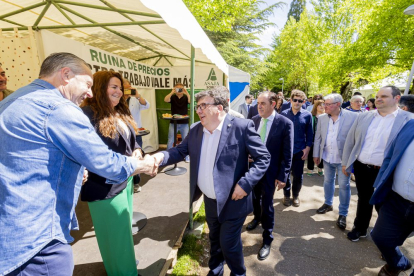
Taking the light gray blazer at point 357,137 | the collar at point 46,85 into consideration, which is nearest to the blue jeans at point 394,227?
the light gray blazer at point 357,137

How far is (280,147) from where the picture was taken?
286 centimetres

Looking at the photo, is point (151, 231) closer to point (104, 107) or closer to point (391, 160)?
point (104, 107)

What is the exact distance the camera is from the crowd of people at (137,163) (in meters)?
1.05

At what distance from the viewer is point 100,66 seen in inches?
198

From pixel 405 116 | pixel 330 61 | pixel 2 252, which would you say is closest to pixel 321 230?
pixel 405 116

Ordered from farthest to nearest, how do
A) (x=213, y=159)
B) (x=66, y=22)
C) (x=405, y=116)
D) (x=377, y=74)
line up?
(x=377, y=74)
(x=66, y=22)
(x=405, y=116)
(x=213, y=159)

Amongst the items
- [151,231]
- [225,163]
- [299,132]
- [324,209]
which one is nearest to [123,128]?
[225,163]

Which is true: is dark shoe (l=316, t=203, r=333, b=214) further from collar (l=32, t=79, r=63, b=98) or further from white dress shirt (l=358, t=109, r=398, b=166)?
collar (l=32, t=79, r=63, b=98)

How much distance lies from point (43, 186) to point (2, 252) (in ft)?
1.16

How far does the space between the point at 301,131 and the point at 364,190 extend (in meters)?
1.44

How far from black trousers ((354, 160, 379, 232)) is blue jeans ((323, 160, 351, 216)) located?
1.06 ft

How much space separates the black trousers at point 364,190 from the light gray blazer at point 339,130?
23.4 inches

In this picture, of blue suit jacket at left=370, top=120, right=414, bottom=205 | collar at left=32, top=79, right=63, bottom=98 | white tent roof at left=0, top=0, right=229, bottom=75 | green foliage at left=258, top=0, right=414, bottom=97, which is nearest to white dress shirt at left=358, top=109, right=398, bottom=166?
blue suit jacket at left=370, top=120, right=414, bottom=205

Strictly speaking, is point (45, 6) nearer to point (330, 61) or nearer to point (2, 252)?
point (2, 252)
